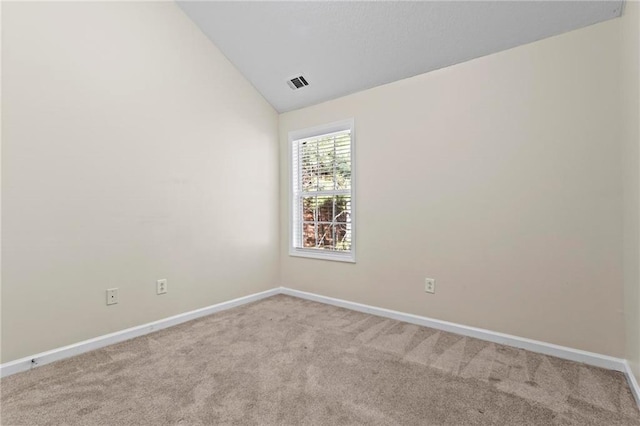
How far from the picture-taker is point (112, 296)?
7.52 ft

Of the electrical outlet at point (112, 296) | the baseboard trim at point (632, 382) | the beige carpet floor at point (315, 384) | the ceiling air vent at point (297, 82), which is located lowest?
the beige carpet floor at point (315, 384)

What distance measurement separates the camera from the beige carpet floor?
1.46 metres

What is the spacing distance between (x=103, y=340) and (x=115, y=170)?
1232 mm

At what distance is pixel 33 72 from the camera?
1.93 m

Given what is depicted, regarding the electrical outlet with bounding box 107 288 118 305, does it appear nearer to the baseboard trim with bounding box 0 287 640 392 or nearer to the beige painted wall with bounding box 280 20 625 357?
the baseboard trim with bounding box 0 287 640 392

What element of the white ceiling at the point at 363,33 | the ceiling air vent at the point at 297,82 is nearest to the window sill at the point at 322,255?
the white ceiling at the point at 363,33

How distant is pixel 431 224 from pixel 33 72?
2.97 metres

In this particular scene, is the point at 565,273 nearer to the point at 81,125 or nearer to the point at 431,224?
the point at 431,224

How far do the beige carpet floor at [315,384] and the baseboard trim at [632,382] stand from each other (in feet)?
0.11

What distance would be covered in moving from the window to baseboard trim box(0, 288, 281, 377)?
3.30 ft

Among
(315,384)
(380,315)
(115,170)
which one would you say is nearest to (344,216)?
(380,315)

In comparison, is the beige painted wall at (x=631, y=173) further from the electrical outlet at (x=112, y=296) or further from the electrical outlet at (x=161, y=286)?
the electrical outlet at (x=112, y=296)

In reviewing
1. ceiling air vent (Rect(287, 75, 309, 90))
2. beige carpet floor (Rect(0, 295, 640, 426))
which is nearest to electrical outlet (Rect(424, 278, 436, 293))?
beige carpet floor (Rect(0, 295, 640, 426))

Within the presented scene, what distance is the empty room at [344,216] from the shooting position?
1681 millimetres
